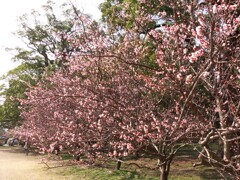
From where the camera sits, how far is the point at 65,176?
37.7ft

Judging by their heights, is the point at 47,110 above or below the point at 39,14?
below

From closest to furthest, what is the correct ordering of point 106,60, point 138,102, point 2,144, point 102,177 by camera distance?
1. point 138,102
2. point 106,60
3. point 102,177
4. point 2,144

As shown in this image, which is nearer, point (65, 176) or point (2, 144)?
point (65, 176)

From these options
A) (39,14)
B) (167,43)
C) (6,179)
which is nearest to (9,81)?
(39,14)

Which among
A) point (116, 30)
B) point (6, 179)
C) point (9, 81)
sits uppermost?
point (9, 81)

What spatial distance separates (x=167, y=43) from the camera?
20.6 ft

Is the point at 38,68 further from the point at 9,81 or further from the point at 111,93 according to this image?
the point at 111,93

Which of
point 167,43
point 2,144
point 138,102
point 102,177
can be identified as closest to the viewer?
point 167,43

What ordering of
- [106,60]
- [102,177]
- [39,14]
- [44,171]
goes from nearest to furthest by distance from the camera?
1. [106,60]
2. [102,177]
3. [44,171]
4. [39,14]

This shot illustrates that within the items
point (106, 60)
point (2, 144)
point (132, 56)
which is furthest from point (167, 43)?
point (2, 144)

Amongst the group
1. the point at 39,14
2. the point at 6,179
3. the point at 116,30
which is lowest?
the point at 6,179

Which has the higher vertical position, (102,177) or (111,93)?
(111,93)

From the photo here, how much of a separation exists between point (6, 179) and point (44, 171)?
2.02 metres

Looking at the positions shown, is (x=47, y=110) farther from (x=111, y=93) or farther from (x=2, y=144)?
(x=2, y=144)
